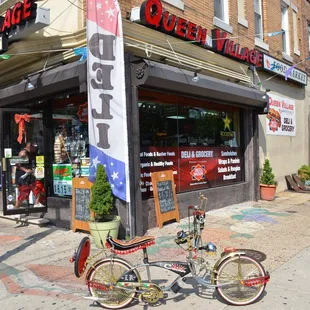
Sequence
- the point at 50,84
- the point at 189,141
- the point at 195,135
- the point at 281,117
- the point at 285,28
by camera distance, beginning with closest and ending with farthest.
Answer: the point at 50,84 < the point at 189,141 < the point at 195,135 < the point at 281,117 < the point at 285,28

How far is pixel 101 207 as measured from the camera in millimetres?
6148

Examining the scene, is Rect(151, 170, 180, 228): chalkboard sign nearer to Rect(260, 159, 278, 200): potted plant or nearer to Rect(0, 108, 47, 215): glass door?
Rect(0, 108, 47, 215): glass door

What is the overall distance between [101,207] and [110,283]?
242cm

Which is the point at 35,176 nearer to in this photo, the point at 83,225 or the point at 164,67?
the point at 83,225

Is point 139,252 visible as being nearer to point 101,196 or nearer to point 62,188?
point 101,196

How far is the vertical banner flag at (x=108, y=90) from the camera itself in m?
6.38

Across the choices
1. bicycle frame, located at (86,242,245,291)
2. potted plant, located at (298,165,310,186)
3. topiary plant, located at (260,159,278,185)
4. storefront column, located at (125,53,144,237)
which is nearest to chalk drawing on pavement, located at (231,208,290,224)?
topiary plant, located at (260,159,278,185)

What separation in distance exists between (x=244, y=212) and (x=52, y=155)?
4.81 meters

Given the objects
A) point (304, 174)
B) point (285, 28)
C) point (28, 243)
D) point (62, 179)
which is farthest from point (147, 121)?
point (285, 28)

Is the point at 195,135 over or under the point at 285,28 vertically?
under

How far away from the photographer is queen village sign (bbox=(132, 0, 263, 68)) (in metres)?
6.91

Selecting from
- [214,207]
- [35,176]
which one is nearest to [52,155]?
[35,176]

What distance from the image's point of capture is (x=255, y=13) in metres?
12.0

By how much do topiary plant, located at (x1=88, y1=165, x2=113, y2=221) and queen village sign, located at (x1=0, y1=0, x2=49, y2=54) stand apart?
2.93 metres
